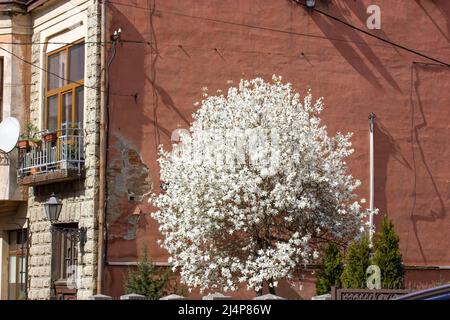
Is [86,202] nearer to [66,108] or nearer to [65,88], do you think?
[66,108]

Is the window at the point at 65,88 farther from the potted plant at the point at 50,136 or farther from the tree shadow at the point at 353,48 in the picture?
the tree shadow at the point at 353,48

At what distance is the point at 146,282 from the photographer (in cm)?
2130

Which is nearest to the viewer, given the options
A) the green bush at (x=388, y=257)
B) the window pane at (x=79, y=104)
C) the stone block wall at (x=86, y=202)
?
the green bush at (x=388, y=257)

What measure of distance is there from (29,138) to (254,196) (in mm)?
7637

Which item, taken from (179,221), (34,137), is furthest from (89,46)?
(179,221)

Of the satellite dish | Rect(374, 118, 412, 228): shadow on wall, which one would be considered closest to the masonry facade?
the satellite dish

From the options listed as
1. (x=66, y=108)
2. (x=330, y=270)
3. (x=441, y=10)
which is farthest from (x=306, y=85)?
(x=66, y=108)

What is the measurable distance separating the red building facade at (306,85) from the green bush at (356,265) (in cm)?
269

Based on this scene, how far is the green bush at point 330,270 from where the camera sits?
20.8 m

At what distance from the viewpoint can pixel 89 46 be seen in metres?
22.9

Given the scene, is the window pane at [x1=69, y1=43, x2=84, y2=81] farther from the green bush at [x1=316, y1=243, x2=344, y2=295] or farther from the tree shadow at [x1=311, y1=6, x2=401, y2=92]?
the green bush at [x1=316, y1=243, x2=344, y2=295]

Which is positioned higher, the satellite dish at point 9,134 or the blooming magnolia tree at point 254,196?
the satellite dish at point 9,134

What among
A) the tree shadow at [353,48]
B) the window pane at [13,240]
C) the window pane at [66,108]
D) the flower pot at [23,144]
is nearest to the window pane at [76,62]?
the window pane at [66,108]
